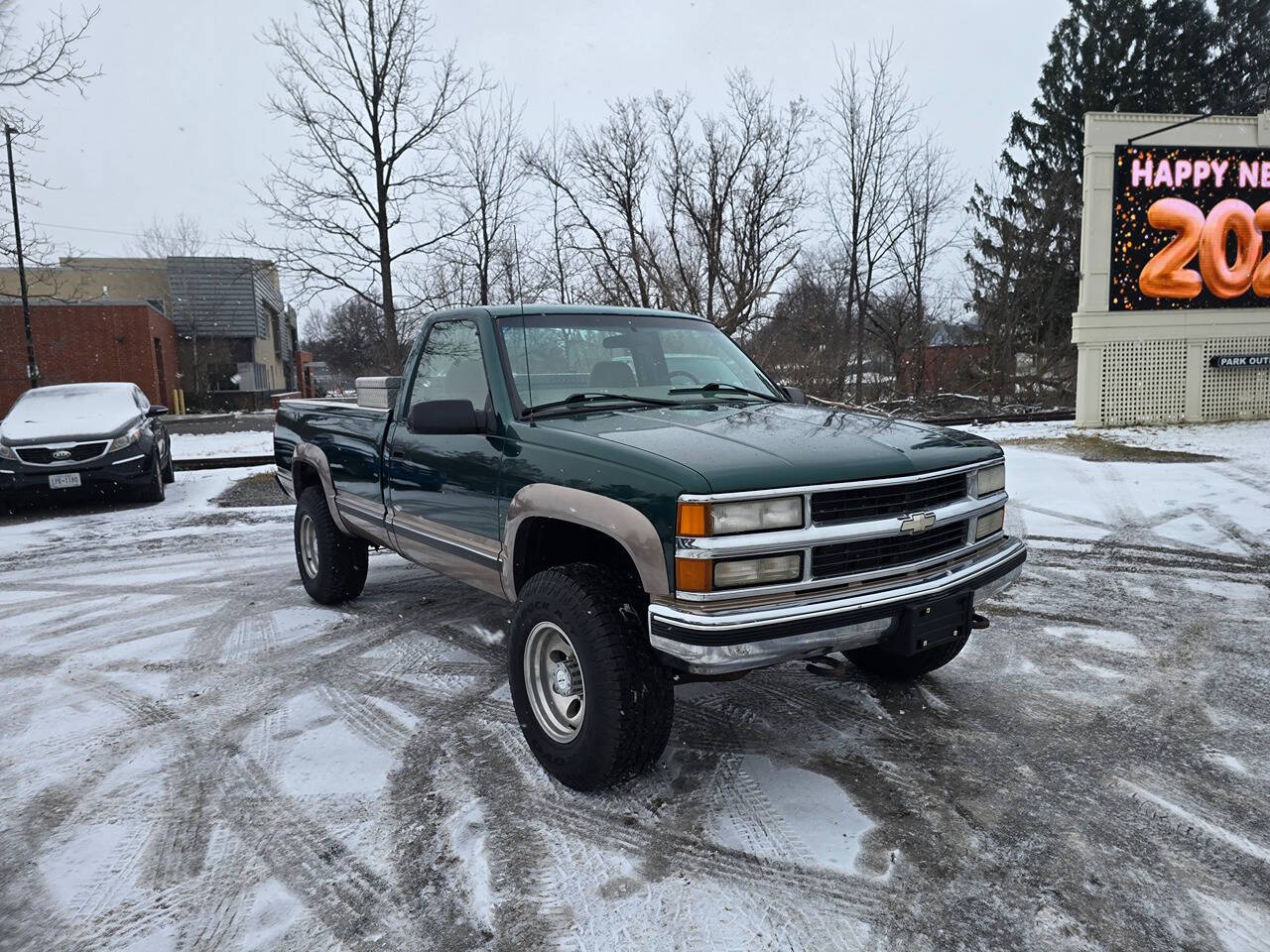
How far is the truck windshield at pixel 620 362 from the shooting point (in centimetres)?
383

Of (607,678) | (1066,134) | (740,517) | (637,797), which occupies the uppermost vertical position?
(1066,134)

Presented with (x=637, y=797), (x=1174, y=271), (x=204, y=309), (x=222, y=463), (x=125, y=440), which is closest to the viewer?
(x=637, y=797)

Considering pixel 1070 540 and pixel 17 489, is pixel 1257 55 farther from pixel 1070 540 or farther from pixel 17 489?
pixel 17 489

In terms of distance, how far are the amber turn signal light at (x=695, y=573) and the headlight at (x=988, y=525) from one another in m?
1.39

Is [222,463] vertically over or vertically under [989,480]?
under

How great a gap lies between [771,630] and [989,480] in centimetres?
144

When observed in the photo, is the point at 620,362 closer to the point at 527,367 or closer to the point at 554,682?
the point at 527,367

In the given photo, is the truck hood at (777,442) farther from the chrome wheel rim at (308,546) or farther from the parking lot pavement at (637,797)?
the chrome wheel rim at (308,546)

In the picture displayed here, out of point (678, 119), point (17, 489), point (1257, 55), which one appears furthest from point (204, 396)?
point (1257, 55)

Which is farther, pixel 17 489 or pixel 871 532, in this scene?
pixel 17 489

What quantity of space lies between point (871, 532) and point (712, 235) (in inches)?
828

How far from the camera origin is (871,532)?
9.48ft

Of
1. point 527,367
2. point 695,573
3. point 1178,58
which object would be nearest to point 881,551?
point 695,573

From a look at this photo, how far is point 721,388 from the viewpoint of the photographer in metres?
4.18
